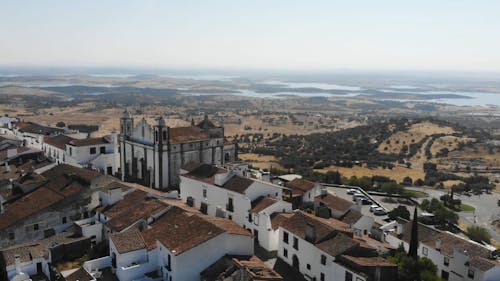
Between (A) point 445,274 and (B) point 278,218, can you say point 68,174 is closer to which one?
(B) point 278,218

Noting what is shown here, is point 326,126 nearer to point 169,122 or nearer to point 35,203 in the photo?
point 169,122

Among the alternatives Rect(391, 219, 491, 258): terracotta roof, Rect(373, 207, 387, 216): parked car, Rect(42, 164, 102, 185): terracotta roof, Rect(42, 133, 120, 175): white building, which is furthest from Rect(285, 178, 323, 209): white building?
Rect(42, 133, 120, 175): white building

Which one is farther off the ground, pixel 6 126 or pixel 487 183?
pixel 6 126

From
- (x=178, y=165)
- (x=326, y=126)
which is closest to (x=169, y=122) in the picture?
(x=326, y=126)

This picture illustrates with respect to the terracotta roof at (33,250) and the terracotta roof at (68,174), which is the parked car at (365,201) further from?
the terracotta roof at (33,250)

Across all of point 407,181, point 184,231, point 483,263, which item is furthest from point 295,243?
point 407,181

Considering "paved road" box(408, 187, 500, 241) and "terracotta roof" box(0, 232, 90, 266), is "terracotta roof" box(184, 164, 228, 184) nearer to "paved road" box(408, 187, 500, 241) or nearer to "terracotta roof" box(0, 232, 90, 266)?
"terracotta roof" box(0, 232, 90, 266)
